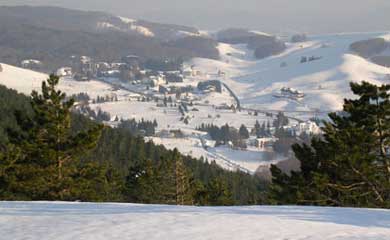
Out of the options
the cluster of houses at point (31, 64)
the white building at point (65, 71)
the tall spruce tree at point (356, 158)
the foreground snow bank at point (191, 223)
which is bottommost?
the foreground snow bank at point (191, 223)

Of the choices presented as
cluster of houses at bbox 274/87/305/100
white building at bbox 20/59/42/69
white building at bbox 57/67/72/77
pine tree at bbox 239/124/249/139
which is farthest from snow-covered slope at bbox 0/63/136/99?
pine tree at bbox 239/124/249/139

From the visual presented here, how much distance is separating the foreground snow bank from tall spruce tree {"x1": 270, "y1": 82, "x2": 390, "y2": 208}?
5.12 meters

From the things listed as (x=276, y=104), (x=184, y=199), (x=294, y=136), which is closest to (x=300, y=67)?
(x=276, y=104)

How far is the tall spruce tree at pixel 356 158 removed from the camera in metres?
16.3

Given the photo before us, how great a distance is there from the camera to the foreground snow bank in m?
8.92

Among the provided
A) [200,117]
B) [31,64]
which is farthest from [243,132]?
[31,64]

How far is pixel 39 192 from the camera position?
18.3m

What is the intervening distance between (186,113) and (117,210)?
106426mm

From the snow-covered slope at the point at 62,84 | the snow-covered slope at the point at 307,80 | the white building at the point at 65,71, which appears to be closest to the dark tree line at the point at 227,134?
the snow-covered slope at the point at 307,80

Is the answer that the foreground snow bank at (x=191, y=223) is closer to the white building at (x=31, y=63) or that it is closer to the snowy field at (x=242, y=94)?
the snowy field at (x=242, y=94)

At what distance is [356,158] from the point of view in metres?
16.1

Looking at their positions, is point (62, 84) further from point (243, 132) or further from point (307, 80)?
point (243, 132)

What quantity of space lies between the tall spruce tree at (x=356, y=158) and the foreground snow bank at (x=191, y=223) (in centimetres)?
512

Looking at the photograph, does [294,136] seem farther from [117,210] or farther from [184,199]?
[117,210]
